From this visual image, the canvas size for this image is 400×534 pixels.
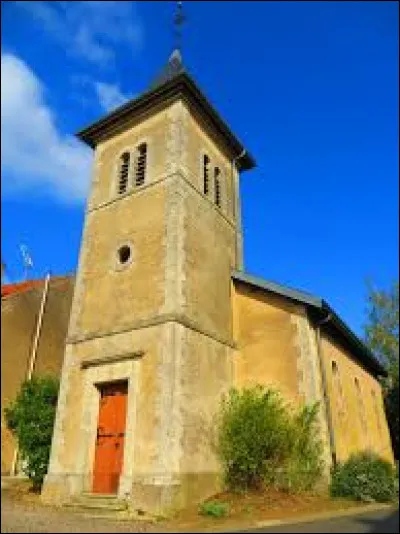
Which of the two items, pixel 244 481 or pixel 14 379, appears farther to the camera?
pixel 244 481

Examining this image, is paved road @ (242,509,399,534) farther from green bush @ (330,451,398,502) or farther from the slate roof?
the slate roof

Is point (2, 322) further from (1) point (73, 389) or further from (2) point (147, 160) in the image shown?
(2) point (147, 160)

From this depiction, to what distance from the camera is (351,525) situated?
688cm

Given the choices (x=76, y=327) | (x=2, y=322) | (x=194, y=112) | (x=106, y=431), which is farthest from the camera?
(x=194, y=112)

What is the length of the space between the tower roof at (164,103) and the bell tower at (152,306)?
38 mm

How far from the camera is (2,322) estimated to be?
3.63 m

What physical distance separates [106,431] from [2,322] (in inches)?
308

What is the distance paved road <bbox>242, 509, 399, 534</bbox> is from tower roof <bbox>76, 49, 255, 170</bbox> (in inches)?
453

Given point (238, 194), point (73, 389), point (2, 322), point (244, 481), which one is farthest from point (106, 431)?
point (238, 194)

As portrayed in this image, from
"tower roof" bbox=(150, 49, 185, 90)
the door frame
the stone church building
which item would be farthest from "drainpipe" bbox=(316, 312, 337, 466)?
"tower roof" bbox=(150, 49, 185, 90)

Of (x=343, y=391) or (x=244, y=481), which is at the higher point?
(x=343, y=391)

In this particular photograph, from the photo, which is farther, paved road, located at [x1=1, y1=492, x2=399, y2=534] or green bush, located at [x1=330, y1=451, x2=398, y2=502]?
green bush, located at [x1=330, y1=451, x2=398, y2=502]

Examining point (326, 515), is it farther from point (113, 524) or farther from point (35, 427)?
point (35, 427)

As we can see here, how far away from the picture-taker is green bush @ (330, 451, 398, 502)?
979 centimetres
